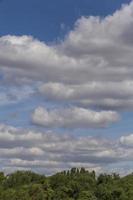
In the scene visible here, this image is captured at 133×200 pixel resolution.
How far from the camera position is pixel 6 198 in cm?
19112

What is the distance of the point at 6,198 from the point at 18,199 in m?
6.52

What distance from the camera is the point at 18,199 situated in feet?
645

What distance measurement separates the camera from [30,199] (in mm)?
199500

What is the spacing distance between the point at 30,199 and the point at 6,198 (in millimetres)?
11247

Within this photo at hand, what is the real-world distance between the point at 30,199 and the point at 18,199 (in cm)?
489
